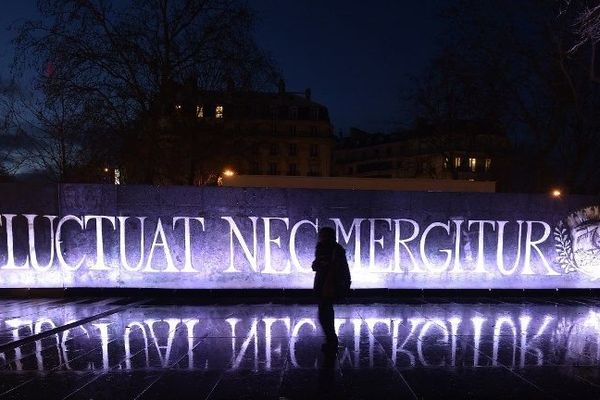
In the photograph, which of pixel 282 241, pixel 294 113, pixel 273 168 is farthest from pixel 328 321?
pixel 294 113

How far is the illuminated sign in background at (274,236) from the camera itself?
1047 cm

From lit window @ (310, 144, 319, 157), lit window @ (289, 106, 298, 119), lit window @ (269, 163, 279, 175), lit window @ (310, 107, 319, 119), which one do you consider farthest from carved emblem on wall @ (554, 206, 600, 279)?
lit window @ (310, 107, 319, 119)

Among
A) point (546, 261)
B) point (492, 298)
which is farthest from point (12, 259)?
point (546, 261)

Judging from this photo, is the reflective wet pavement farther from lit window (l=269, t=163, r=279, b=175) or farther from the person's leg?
lit window (l=269, t=163, r=279, b=175)

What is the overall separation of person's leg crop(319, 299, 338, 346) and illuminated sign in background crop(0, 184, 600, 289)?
12.6 ft

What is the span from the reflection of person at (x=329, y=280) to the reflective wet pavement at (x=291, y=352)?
391 mm

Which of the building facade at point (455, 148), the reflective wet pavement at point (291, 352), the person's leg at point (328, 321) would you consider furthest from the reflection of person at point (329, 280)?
the building facade at point (455, 148)

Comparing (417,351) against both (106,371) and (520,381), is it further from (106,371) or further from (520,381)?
(106,371)

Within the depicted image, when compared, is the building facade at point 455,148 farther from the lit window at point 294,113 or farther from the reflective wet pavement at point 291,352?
the lit window at point 294,113

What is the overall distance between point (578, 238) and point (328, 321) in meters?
7.86

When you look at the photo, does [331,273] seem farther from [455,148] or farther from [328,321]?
[455,148]

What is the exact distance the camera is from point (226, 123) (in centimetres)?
1564

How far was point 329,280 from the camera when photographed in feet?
22.0

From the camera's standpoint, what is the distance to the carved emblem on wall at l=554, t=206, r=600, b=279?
1096 centimetres
